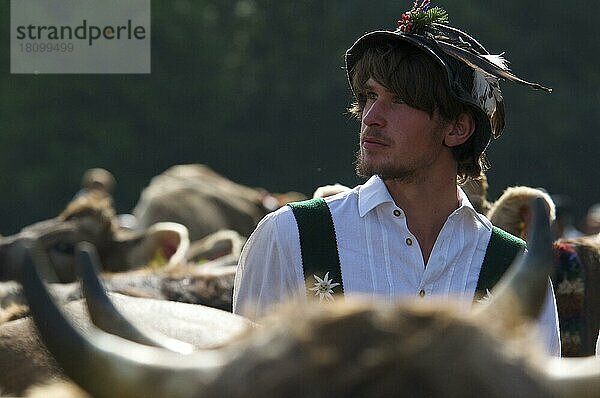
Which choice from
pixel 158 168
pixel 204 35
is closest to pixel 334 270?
pixel 204 35

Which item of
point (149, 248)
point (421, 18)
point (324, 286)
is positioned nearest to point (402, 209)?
point (324, 286)

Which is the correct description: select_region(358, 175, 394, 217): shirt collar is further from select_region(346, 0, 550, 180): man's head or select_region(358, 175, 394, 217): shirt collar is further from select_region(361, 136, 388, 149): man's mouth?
select_region(346, 0, 550, 180): man's head

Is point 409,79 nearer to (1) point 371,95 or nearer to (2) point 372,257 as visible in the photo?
(1) point 371,95

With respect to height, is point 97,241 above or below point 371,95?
below

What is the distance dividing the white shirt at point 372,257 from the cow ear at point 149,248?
514 cm

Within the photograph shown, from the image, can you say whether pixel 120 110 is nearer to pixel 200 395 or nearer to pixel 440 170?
pixel 440 170

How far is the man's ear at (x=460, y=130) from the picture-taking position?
3924mm

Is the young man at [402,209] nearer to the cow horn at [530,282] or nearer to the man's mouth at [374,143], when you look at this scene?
the man's mouth at [374,143]

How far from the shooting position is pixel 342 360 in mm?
1718

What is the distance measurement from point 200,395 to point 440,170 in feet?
7.51

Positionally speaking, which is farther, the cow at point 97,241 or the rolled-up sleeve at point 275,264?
the cow at point 97,241

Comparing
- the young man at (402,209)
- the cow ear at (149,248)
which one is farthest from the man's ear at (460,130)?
the cow ear at (149,248)

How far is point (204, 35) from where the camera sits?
27.3m

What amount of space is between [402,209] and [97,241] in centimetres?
694
